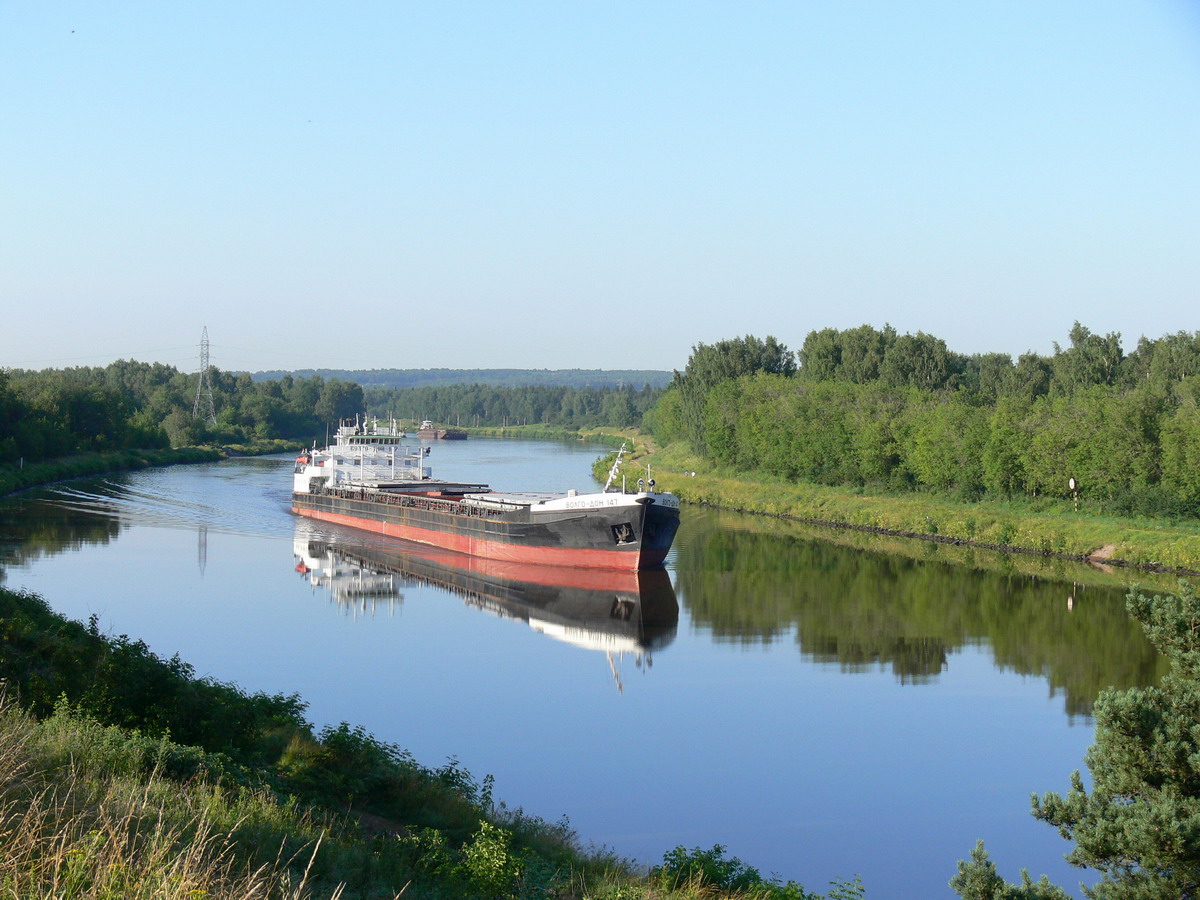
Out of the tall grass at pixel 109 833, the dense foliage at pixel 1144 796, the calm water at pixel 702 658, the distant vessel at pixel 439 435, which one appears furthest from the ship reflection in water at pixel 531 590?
the distant vessel at pixel 439 435

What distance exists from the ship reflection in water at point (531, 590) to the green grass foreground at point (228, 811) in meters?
10.8

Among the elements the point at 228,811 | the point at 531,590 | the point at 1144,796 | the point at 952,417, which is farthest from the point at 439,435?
the point at 1144,796

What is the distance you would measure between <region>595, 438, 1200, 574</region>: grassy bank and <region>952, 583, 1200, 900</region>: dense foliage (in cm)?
3180

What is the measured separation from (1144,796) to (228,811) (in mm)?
8272

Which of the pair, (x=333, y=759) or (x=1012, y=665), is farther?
(x=1012, y=665)

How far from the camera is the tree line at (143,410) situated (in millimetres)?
73812

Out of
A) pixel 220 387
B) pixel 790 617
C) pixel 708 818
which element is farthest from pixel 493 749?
pixel 220 387

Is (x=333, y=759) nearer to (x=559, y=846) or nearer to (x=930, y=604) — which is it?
(x=559, y=846)

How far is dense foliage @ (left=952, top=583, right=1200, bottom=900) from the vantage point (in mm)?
9602

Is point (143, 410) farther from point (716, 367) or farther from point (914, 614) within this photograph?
point (914, 614)

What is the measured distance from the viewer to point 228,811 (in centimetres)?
1012

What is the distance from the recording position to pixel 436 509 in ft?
158

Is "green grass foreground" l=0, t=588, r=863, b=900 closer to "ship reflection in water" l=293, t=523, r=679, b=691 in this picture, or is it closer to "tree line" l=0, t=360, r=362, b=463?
"ship reflection in water" l=293, t=523, r=679, b=691

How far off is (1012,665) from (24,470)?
198ft
